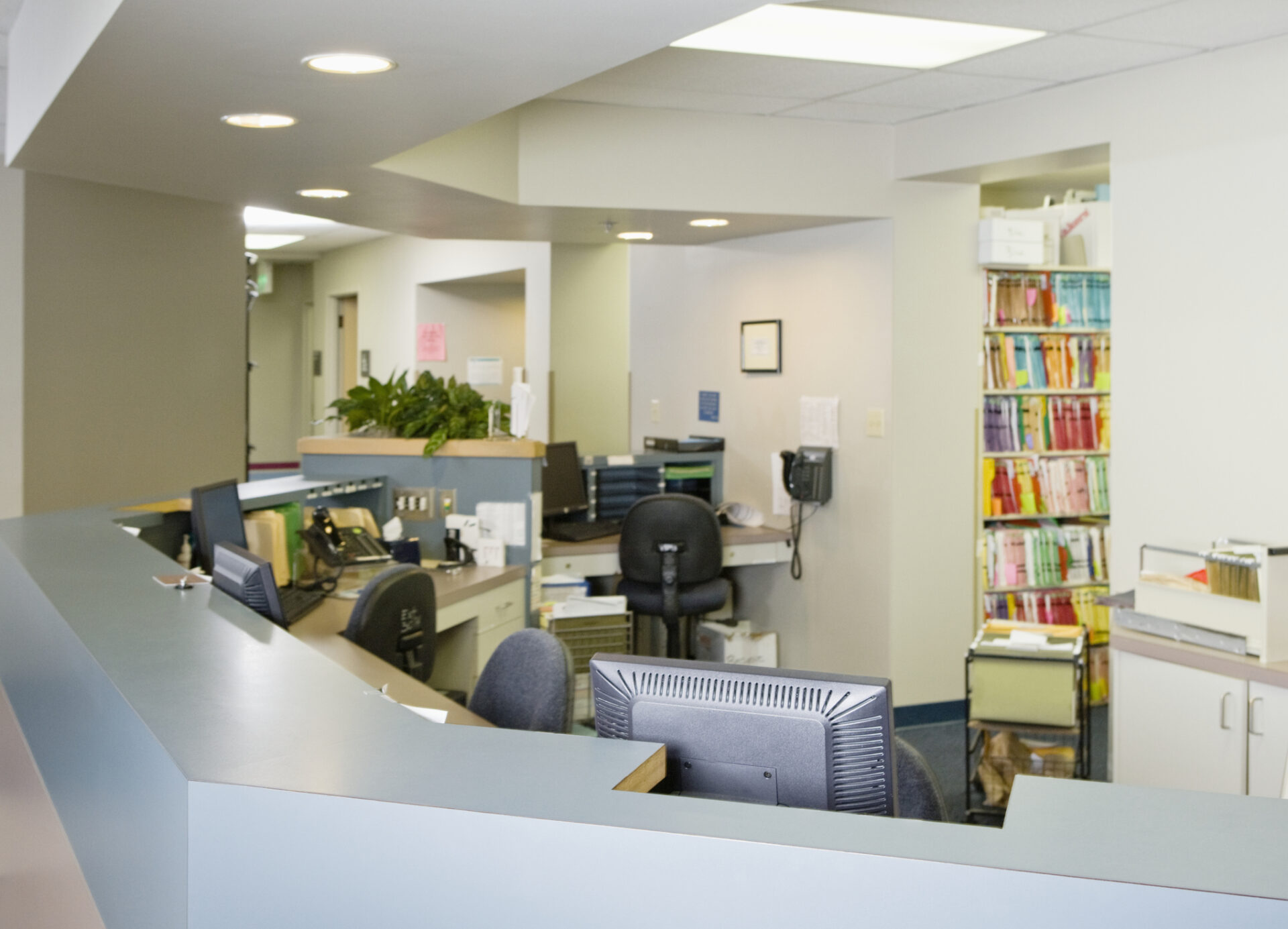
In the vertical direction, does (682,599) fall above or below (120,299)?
below

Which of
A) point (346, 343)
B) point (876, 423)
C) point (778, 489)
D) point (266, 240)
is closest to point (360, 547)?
point (778, 489)

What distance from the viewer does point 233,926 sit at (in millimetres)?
1229

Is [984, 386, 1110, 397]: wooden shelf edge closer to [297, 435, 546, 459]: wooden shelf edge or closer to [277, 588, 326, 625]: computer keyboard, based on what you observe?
[297, 435, 546, 459]: wooden shelf edge

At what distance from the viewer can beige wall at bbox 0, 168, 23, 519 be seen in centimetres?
530

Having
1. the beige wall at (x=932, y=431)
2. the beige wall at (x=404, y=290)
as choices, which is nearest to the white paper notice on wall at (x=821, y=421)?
the beige wall at (x=932, y=431)

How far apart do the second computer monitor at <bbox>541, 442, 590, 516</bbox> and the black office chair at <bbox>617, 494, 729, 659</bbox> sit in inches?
18.8

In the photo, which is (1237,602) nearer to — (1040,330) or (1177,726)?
(1177,726)

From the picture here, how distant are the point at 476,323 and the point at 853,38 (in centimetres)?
645

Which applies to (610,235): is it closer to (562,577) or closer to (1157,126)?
(562,577)

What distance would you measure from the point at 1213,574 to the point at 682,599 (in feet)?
8.01

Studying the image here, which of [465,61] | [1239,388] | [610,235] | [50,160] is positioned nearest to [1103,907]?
[465,61]

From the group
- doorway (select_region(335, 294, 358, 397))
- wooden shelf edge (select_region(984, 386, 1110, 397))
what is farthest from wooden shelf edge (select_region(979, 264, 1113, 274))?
doorway (select_region(335, 294, 358, 397))

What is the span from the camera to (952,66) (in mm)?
4242

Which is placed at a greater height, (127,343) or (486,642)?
(127,343)
